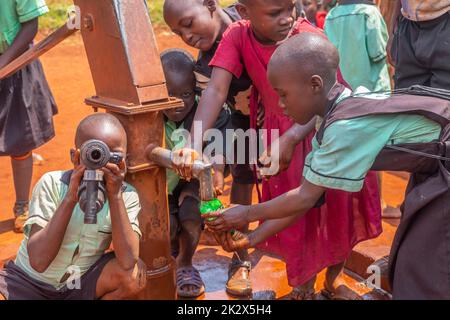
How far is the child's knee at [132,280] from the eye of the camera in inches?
93.9

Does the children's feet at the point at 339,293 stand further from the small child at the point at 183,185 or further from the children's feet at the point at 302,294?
the small child at the point at 183,185

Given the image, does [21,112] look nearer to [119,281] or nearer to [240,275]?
[240,275]

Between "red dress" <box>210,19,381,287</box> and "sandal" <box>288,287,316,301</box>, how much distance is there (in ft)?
0.42

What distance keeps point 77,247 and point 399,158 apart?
1.18m

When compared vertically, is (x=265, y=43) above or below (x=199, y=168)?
above

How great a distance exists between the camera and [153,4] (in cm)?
1120

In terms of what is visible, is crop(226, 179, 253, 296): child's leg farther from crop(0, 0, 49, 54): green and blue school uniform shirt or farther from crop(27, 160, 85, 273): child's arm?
crop(0, 0, 49, 54): green and blue school uniform shirt

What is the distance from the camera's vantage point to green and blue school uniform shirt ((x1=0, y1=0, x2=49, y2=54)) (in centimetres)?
391

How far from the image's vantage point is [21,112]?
4.07 metres

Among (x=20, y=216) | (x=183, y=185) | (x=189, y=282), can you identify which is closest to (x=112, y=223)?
(x=189, y=282)

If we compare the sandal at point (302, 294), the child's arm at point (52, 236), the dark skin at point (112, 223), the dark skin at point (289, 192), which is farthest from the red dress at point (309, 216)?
the child's arm at point (52, 236)

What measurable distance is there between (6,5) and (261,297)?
2.24 meters

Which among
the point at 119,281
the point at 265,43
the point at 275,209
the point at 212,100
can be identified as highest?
the point at 265,43

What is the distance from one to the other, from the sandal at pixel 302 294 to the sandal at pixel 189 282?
0.41 m
